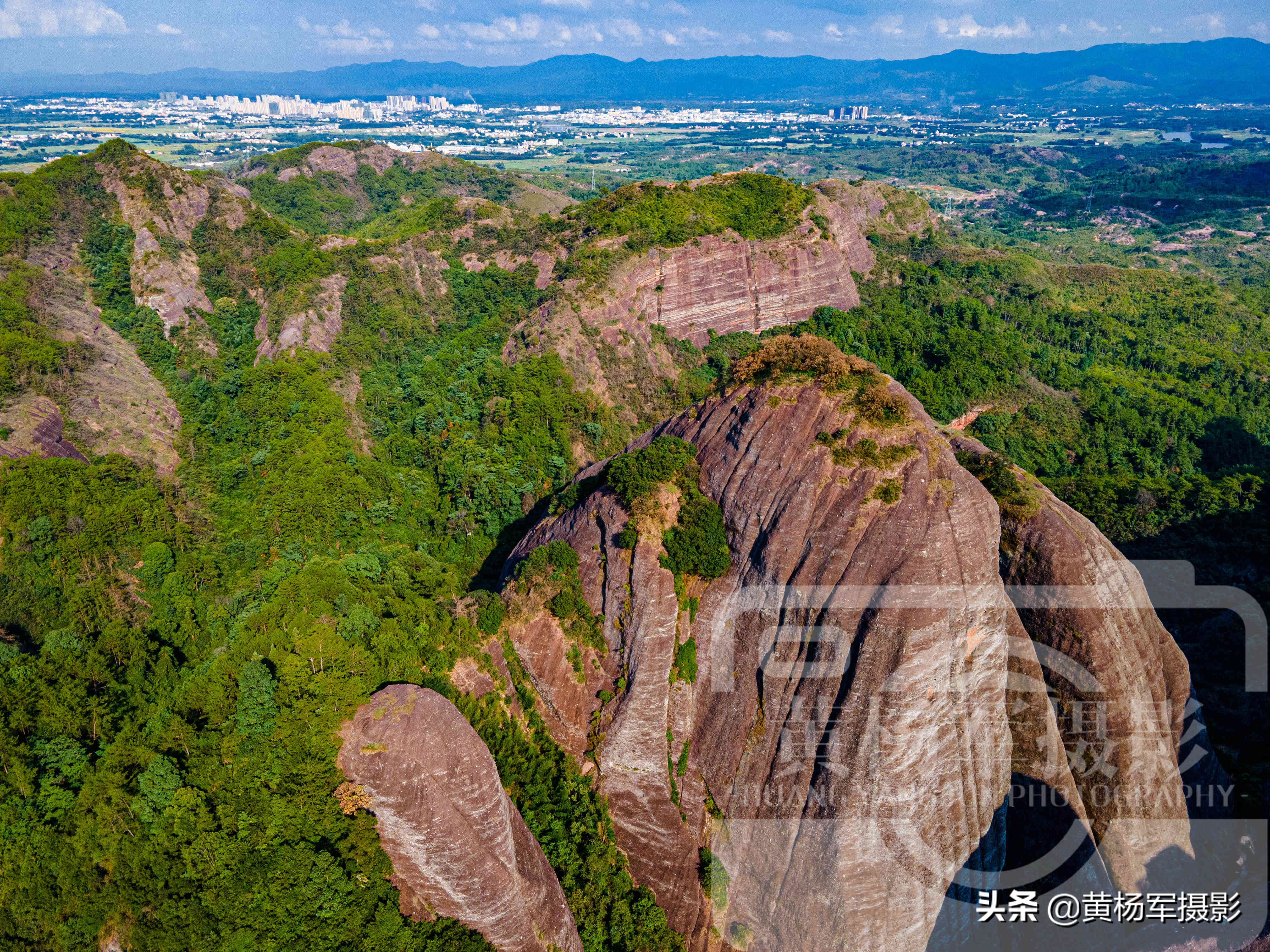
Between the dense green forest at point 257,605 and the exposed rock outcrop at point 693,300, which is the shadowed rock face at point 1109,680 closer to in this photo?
the dense green forest at point 257,605

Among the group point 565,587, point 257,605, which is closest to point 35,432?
point 257,605

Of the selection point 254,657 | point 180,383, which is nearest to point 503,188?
point 180,383

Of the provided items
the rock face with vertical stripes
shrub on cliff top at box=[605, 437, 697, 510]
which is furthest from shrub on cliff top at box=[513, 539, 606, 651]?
shrub on cliff top at box=[605, 437, 697, 510]

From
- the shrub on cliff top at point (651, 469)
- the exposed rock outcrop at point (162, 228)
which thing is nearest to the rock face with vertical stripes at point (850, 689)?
the shrub on cliff top at point (651, 469)

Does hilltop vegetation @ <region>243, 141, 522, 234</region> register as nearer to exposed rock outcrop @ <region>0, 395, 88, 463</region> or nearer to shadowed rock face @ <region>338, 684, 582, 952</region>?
exposed rock outcrop @ <region>0, 395, 88, 463</region>

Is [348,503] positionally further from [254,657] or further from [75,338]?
[75,338]

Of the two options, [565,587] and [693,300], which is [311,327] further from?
[565,587]
